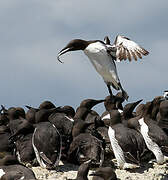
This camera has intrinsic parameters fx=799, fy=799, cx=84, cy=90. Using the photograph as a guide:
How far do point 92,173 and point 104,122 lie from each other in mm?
4609

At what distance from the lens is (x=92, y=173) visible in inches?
591

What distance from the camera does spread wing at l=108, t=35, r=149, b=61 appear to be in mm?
20516

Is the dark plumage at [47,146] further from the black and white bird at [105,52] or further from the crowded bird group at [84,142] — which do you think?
the black and white bird at [105,52]

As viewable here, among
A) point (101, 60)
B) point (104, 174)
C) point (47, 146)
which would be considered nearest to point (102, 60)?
point (101, 60)

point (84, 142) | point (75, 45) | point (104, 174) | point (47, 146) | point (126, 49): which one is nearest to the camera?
point (104, 174)

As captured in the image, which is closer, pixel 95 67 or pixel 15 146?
pixel 15 146

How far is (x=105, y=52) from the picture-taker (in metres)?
22.0

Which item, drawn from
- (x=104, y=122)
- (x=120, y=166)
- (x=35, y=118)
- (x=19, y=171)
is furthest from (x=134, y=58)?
(x=19, y=171)

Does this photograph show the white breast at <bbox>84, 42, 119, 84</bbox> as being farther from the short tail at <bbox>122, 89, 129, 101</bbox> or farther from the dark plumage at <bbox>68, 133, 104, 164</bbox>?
the dark plumage at <bbox>68, 133, 104, 164</bbox>

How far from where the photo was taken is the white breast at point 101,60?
867 inches

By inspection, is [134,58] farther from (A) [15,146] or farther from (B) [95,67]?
(A) [15,146]

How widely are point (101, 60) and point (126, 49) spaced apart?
1.50m

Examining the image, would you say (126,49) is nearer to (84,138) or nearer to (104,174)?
(84,138)

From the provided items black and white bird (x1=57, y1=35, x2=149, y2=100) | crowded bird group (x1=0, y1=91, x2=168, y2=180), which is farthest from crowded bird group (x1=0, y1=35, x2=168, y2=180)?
black and white bird (x1=57, y1=35, x2=149, y2=100)
